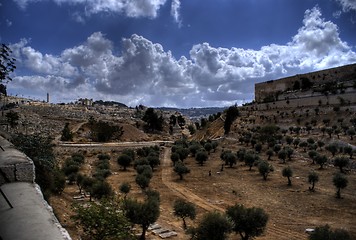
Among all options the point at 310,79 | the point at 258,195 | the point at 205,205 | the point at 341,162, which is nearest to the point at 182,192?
the point at 205,205

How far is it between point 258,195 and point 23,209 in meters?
22.8

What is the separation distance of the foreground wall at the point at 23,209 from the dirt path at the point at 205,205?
14052mm

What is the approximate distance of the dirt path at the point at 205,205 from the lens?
1724 cm

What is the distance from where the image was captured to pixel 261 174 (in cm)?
3175

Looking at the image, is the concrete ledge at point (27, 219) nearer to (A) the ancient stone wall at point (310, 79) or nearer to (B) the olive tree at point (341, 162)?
(B) the olive tree at point (341, 162)

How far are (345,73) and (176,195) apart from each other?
63.1 m

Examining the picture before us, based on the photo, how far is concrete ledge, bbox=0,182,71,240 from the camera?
4208 millimetres

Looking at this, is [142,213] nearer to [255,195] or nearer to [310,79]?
[255,195]

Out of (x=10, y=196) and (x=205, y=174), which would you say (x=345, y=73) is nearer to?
(x=205, y=174)

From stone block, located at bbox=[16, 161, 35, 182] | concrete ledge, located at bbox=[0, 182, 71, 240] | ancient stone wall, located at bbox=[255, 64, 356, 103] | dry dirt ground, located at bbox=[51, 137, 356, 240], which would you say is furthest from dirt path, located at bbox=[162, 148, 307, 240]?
ancient stone wall, located at bbox=[255, 64, 356, 103]

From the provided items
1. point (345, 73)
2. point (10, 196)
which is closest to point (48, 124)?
point (345, 73)

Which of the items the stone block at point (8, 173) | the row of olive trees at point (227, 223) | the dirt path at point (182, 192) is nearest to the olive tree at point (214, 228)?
the row of olive trees at point (227, 223)

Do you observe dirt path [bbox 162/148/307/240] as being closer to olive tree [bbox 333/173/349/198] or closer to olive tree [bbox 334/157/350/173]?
olive tree [bbox 333/173/349/198]

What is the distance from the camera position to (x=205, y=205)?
23172mm
